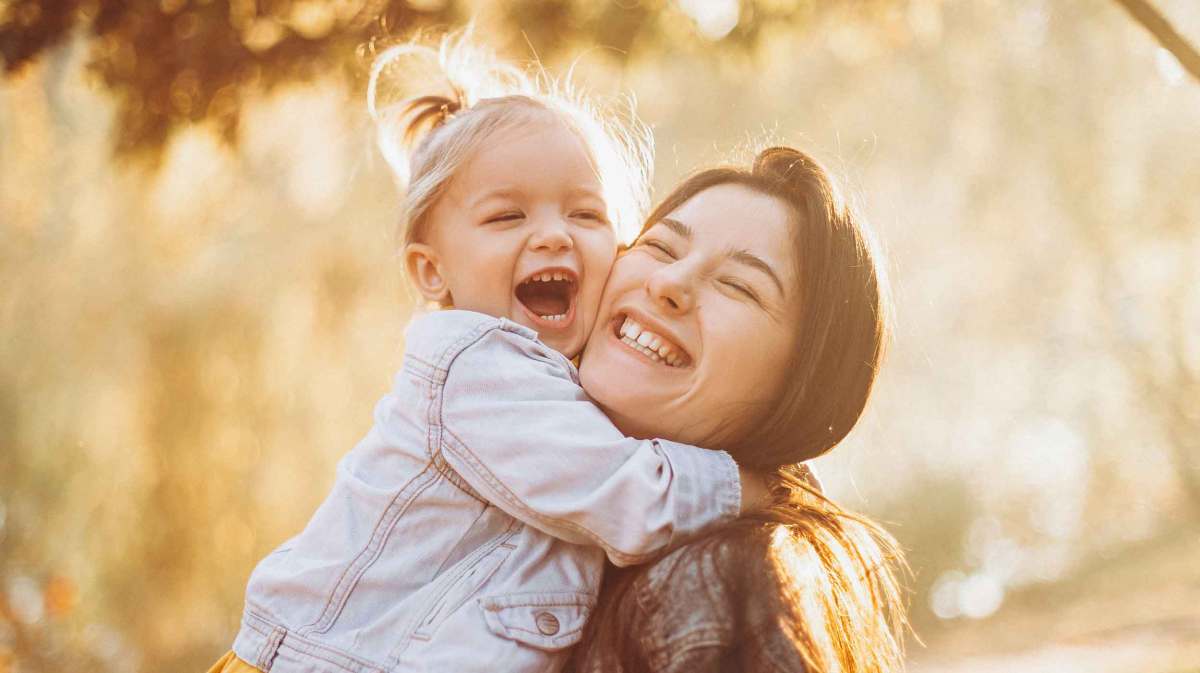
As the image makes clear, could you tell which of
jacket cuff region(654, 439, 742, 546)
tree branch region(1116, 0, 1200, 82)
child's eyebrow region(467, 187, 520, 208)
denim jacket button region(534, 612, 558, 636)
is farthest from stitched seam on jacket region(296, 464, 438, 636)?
tree branch region(1116, 0, 1200, 82)

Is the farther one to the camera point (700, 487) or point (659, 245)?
point (659, 245)

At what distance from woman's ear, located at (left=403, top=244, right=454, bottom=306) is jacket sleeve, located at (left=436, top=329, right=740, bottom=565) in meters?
0.30

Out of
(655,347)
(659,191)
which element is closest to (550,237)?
(655,347)

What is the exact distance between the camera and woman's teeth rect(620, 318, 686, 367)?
67.2 inches

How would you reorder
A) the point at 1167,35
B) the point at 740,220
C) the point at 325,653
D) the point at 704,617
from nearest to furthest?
the point at 704,617 → the point at 325,653 → the point at 740,220 → the point at 1167,35

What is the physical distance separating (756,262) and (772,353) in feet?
0.46

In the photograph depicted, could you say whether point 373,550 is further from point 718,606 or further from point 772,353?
point 772,353

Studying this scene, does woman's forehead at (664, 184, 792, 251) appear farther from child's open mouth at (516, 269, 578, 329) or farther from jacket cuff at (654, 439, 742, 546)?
jacket cuff at (654, 439, 742, 546)

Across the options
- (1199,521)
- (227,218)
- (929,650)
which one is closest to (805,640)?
(227,218)

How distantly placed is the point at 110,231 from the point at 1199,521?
351 inches

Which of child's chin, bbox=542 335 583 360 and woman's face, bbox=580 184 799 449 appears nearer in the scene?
woman's face, bbox=580 184 799 449

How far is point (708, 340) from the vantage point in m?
1.68

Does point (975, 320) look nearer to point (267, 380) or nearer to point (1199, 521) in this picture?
point (1199, 521)

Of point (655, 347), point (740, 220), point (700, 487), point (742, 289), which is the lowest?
point (700, 487)
